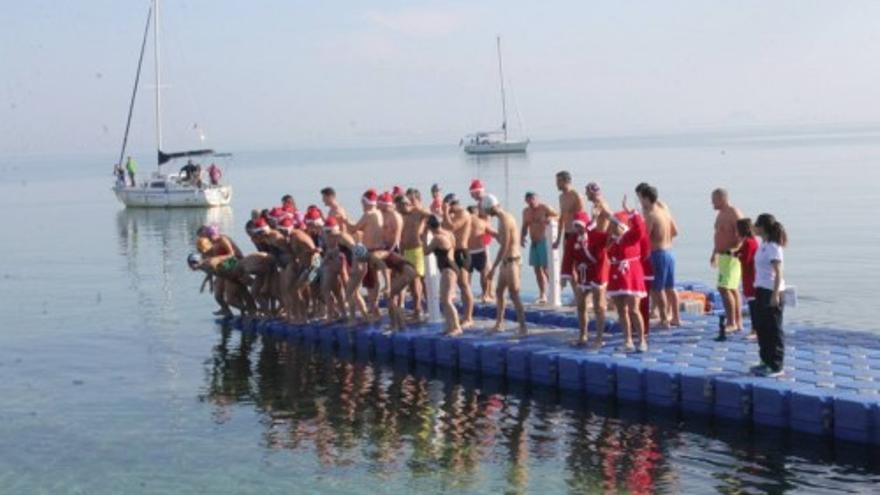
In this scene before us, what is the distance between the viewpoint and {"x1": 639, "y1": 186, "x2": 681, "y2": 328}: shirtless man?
1499cm

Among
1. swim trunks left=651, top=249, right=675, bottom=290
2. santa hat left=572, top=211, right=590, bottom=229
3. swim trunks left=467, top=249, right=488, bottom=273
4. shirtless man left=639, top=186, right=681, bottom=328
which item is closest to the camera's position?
santa hat left=572, top=211, right=590, bottom=229

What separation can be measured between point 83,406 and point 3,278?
19955 mm

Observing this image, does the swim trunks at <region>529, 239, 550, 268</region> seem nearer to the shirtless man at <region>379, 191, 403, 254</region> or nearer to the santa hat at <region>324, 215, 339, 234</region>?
the shirtless man at <region>379, 191, 403, 254</region>

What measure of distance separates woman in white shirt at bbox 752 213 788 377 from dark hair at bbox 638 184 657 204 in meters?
2.11

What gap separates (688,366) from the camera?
13859 millimetres

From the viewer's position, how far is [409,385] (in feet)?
53.7

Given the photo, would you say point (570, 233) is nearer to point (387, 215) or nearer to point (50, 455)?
point (387, 215)

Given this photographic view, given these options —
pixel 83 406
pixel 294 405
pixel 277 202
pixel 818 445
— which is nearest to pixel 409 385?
pixel 294 405

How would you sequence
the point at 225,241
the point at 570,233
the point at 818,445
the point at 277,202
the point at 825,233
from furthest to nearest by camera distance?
1. the point at 277,202
2. the point at 825,233
3. the point at 225,241
4. the point at 570,233
5. the point at 818,445

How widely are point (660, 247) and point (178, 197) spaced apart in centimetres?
5179

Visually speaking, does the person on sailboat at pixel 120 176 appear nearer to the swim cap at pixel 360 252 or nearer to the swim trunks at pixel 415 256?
the swim cap at pixel 360 252

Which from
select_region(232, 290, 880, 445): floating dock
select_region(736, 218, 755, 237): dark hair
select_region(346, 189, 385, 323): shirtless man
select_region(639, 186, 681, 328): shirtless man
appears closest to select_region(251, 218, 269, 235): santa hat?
select_region(346, 189, 385, 323): shirtless man

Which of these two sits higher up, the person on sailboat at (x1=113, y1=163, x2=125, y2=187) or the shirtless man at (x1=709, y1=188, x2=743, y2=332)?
the person on sailboat at (x1=113, y1=163, x2=125, y2=187)

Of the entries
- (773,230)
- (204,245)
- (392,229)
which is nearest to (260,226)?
(204,245)
